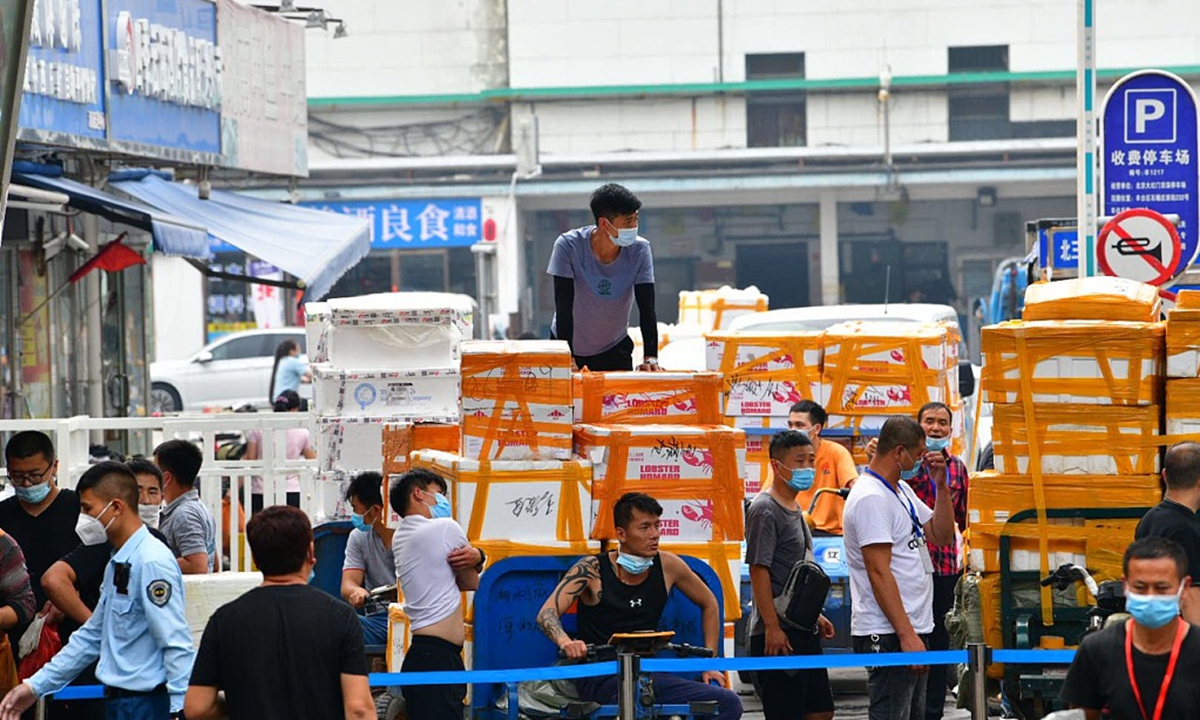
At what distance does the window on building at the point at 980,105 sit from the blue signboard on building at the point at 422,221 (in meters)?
10.7

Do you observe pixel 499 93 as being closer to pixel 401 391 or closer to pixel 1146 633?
pixel 401 391

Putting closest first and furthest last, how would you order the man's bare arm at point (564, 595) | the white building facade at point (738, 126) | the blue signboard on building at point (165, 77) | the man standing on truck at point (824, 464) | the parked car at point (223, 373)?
1. the man's bare arm at point (564, 595)
2. the man standing on truck at point (824, 464)
3. the blue signboard on building at point (165, 77)
4. the parked car at point (223, 373)
5. the white building facade at point (738, 126)

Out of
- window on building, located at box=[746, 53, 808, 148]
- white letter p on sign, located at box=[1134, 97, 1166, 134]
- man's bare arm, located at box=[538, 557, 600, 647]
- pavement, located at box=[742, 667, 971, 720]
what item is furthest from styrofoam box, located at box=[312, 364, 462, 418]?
window on building, located at box=[746, 53, 808, 148]

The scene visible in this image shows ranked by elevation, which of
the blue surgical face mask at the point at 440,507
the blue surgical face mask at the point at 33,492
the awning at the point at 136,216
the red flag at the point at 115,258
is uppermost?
the awning at the point at 136,216

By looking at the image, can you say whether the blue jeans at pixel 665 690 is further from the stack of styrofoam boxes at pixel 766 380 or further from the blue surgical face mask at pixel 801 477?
the stack of styrofoam boxes at pixel 766 380

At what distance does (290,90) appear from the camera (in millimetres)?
21531

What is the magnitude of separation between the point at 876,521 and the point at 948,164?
3487 centimetres

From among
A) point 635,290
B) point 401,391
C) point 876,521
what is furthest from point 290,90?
point 876,521

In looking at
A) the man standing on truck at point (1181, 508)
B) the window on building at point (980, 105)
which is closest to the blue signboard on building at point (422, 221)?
the window on building at point (980, 105)

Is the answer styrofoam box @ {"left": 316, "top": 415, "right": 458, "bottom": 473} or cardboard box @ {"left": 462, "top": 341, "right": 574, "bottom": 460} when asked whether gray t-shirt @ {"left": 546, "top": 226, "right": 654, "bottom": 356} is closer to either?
cardboard box @ {"left": 462, "top": 341, "right": 574, "bottom": 460}

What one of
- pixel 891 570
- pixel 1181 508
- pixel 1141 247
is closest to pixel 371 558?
pixel 891 570

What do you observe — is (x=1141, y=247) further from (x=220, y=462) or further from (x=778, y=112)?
(x=778, y=112)

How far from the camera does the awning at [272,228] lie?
17219 millimetres

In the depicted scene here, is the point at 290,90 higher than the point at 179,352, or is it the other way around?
the point at 290,90
